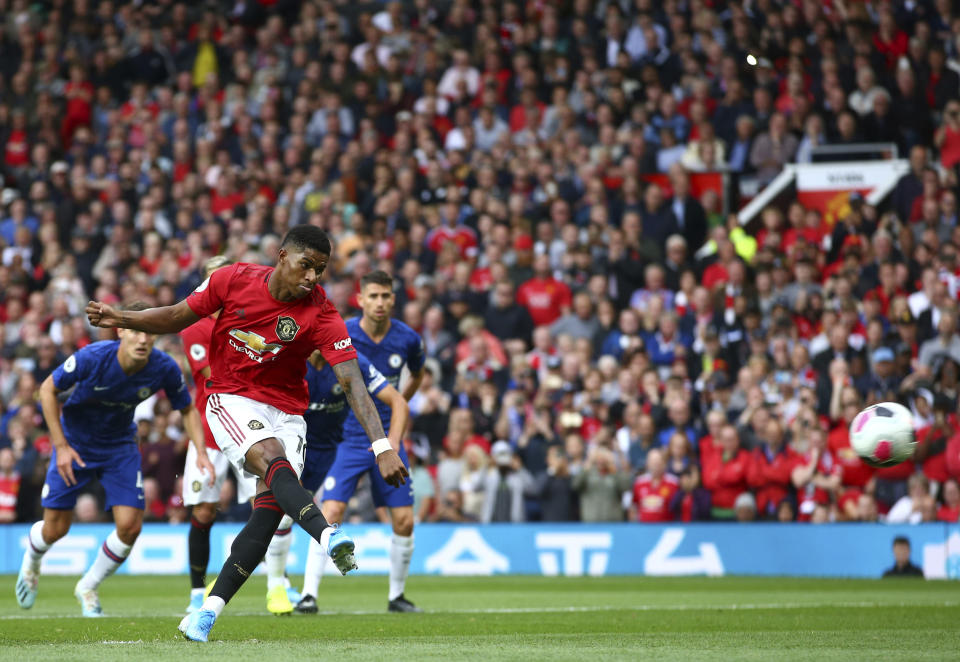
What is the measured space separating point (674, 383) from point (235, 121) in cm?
1035

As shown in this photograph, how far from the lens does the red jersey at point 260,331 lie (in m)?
8.57

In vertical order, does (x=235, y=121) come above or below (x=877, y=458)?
above

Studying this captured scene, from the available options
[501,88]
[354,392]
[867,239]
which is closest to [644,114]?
[501,88]

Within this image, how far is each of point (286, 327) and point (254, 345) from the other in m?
0.24

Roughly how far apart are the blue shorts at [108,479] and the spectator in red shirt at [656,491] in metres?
7.86

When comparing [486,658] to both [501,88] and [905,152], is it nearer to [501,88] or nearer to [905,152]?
[905,152]

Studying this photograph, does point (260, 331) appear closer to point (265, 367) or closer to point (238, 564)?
point (265, 367)

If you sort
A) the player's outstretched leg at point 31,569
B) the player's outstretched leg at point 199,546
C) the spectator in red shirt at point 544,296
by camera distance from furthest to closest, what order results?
1. the spectator in red shirt at point 544,296
2. the player's outstretched leg at point 199,546
3. the player's outstretched leg at point 31,569

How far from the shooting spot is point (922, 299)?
18516 mm

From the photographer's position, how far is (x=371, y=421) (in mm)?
8320

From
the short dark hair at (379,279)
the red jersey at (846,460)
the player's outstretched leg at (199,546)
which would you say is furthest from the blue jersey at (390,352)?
the red jersey at (846,460)

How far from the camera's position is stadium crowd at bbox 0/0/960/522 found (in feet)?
59.9

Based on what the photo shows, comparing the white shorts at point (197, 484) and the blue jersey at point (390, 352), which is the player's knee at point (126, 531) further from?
the blue jersey at point (390, 352)

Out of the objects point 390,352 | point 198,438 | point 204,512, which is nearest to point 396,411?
point 390,352
